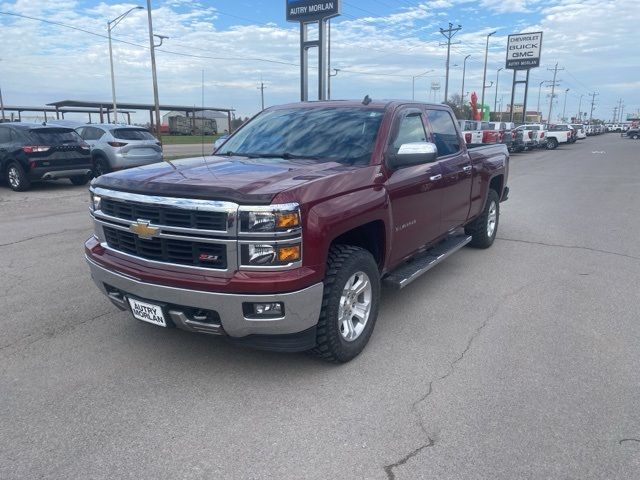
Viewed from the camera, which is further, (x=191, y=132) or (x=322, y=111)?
(x=191, y=132)

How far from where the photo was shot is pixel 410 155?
13.3ft

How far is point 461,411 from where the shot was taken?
3.21m

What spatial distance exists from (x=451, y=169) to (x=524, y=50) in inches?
2421

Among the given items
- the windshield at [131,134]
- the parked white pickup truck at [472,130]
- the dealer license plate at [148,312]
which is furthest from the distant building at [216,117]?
the dealer license plate at [148,312]

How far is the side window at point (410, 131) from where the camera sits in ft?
14.8

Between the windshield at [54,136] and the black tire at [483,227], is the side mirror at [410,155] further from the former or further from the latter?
the windshield at [54,136]

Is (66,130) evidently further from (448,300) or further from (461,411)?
(461,411)

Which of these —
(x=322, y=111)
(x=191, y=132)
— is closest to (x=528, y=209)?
(x=322, y=111)

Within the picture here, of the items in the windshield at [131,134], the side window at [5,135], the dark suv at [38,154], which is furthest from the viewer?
the windshield at [131,134]

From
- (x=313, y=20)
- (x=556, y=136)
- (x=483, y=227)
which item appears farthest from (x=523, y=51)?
(x=483, y=227)

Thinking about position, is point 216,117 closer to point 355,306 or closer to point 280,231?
point 355,306

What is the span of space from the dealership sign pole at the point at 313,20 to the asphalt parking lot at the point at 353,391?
18.6 metres

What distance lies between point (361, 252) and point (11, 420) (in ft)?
8.18

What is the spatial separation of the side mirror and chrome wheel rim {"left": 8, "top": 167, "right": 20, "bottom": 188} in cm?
1158
